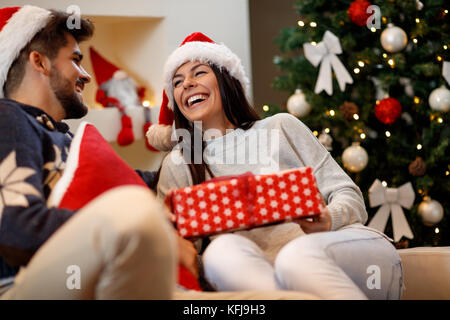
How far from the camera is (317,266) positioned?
50.4 inches

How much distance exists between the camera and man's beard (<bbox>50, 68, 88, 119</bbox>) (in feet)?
5.50

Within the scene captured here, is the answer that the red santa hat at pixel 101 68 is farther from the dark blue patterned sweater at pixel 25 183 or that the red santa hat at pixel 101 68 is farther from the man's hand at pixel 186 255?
the man's hand at pixel 186 255

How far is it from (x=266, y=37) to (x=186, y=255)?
3.10 metres

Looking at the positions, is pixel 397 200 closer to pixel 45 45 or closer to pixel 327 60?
pixel 327 60

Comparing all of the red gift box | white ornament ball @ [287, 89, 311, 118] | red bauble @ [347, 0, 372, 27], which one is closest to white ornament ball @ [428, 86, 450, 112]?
red bauble @ [347, 0, 372, 27]

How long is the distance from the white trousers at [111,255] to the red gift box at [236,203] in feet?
0.86

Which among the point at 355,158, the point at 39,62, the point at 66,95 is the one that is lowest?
the point at 355,158

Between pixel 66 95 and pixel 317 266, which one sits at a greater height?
pixel 66 95

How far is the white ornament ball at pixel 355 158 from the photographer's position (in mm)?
2865

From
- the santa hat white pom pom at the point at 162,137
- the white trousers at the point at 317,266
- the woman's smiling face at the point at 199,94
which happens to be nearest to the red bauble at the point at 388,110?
the woman's smiling face at the point at 199,94

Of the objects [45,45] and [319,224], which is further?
[45,45]

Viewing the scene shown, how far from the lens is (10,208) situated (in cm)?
123

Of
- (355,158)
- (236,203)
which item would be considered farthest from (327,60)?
(236,203)
